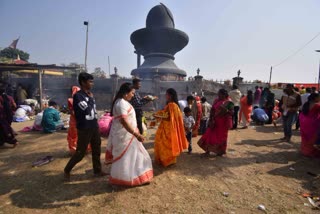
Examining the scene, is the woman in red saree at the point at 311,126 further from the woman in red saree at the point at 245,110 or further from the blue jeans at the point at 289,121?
the woman in red saree at the point at 245,110

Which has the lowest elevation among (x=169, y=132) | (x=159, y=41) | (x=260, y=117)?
(x=260, y=117)

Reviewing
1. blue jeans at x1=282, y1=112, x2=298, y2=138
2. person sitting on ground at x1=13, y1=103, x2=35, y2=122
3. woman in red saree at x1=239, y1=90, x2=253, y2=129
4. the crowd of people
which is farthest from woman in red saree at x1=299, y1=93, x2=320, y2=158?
person sitting on ground at x1=13, y1=103, x2=35, y2=122

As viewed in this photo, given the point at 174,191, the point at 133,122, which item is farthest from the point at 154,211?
the point at 133,122

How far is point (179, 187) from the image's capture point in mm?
3861

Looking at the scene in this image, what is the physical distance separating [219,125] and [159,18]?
26.0 m

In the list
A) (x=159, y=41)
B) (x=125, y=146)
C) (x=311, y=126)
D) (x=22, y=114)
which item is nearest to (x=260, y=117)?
(x=311, y=126)

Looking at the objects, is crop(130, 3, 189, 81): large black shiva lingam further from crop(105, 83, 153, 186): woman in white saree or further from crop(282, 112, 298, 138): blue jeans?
crop(105, 83, 153, 186): woman in white saree

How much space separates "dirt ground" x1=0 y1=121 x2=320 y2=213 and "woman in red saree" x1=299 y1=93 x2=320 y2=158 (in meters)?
0.30

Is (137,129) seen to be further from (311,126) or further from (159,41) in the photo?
(159,41)

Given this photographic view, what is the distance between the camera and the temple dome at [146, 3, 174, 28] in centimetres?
2825

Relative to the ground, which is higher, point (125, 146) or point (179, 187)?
point (125, 146)

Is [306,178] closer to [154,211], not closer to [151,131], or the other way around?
[154,211]

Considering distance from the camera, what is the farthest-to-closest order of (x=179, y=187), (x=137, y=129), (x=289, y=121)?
(x=289, y=121), (x=179, y=187), (x=137, y=129)

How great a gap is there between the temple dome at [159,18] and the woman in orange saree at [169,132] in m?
25.2
